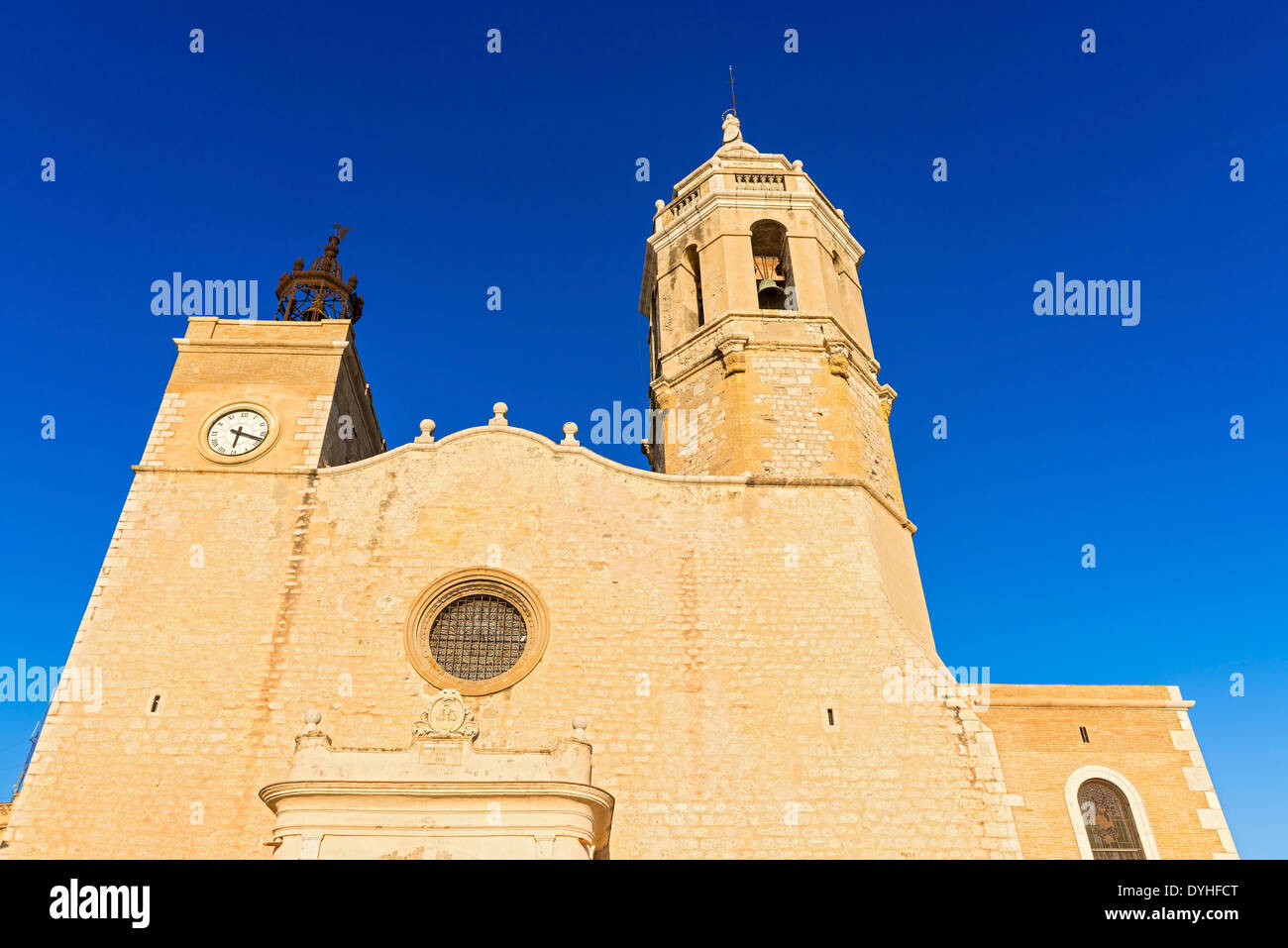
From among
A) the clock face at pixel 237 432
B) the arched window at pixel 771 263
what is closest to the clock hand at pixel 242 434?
the clock face at pixel 237 432

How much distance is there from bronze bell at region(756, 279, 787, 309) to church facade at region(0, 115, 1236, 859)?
122 inches

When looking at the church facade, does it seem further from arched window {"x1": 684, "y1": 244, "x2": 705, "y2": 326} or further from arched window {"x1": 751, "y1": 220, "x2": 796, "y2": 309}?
arched window {"x1": 751, "y1": 220, "x2": 796, "y2": 309}

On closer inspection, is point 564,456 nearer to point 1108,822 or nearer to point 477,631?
point 477,631

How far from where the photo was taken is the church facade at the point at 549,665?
11359 millimetres

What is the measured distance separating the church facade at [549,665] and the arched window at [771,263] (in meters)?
3.02

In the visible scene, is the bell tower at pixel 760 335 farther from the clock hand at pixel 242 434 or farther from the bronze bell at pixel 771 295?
the clock hand at pixel 242 434

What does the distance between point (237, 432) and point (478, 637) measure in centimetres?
607

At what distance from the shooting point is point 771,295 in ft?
65.0

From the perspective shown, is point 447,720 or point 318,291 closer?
point 447,720

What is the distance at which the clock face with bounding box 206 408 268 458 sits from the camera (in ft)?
49.1

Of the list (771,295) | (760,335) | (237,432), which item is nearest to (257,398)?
(237,432)

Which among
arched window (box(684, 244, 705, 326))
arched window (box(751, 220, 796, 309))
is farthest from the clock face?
arched window (box(751, 220, 796, 309))
